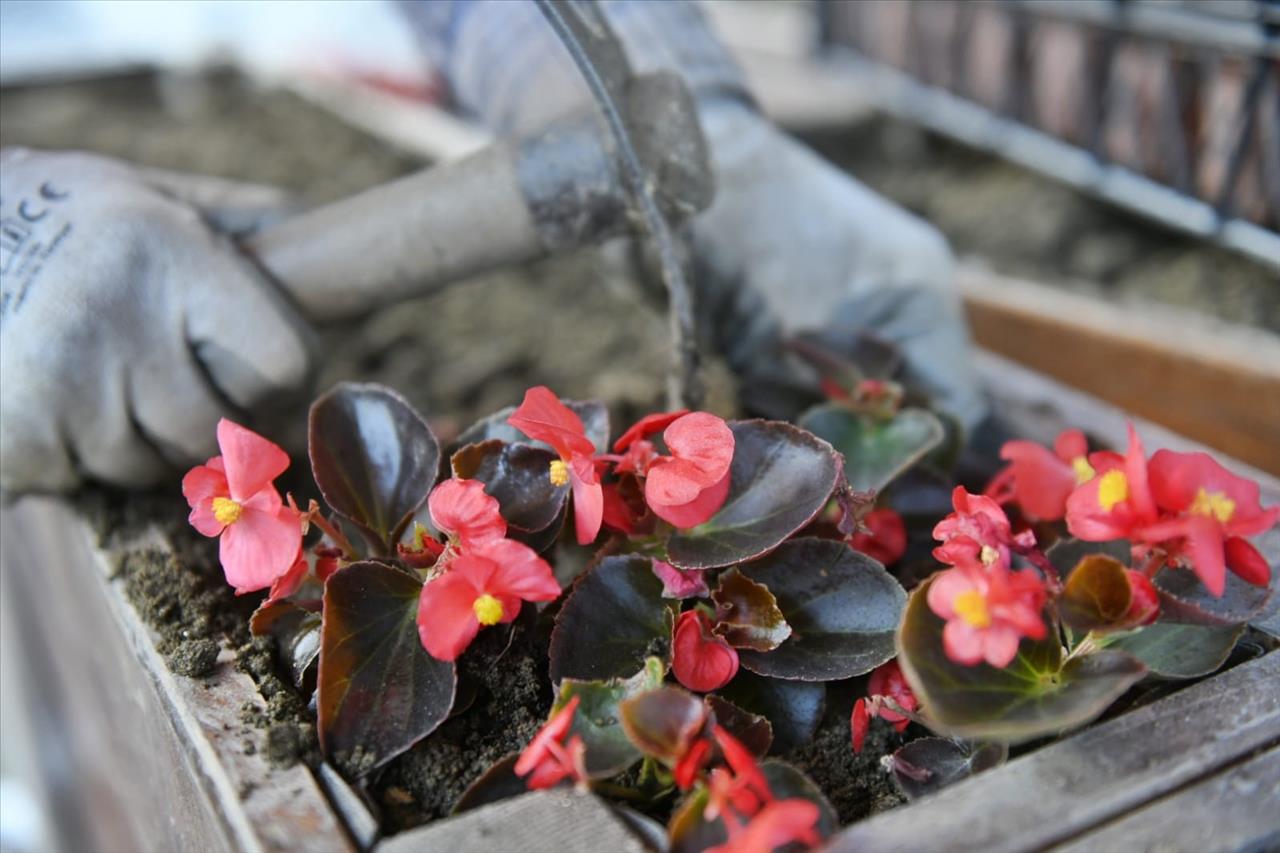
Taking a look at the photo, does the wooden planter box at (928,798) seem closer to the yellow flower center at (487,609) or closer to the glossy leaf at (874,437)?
the yellow flower center at (487,609)

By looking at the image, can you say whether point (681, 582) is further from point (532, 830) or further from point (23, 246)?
point (23, 246)

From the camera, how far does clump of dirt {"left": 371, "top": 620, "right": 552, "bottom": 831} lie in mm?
604

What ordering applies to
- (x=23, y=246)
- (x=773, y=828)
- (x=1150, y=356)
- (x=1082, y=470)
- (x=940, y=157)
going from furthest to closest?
(x=940, y=157) → (x=1150, y=356) → (x=23, y=246) → (x=1082, y=470) → (x=773, y=828)

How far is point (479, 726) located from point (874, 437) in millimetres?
359

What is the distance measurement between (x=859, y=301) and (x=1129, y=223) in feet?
2.35

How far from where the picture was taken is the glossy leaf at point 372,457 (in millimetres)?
688

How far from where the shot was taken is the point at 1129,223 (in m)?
1.56

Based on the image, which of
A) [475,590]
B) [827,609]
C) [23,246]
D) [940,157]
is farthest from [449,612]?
[940,157]

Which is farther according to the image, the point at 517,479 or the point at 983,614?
the point at 517,479

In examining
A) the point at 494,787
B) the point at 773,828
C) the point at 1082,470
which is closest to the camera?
the point at 773,828

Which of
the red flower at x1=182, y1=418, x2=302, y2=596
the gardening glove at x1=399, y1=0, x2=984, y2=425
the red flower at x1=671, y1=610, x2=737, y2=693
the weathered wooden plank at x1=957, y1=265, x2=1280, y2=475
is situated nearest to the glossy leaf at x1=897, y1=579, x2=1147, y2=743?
the red flower at x1=671, y1=610, x2=737, y2=693

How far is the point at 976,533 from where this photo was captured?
0.57 meters

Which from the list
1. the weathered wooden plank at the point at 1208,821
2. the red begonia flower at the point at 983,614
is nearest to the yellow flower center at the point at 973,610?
the red begonia flower at the point at 983,614

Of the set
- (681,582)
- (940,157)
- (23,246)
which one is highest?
(23,246)
